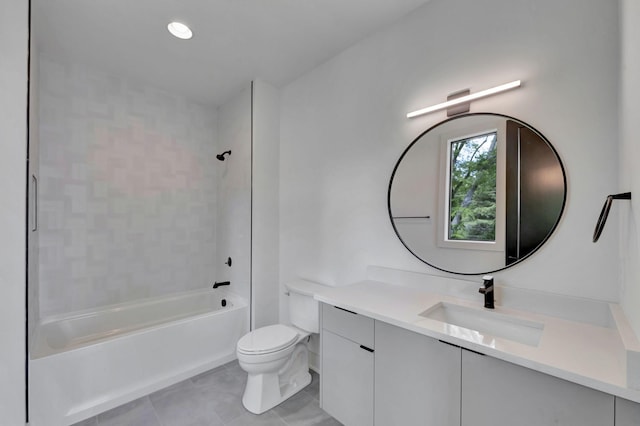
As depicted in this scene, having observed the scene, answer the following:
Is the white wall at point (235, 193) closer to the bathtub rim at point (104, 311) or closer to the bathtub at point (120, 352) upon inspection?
the bathtub rim at point (104, 311)

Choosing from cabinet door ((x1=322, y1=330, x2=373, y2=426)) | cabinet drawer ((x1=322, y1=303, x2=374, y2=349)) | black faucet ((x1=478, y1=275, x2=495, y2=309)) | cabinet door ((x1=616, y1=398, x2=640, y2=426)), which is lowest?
cabinet door ((x1=322, y1=330, x2=373, y2=426))

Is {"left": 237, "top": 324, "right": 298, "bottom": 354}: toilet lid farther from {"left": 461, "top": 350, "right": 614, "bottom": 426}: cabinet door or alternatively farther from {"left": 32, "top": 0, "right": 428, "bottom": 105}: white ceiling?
{"left": 32, "top": 0, "right": 428, "bottom": 105}: white ceiling

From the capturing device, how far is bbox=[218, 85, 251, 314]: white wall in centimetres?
281

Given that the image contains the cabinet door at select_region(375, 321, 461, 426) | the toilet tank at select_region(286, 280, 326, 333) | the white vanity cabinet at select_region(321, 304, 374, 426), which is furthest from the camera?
the toilet tank at select_region(286, 280, 326, 333)

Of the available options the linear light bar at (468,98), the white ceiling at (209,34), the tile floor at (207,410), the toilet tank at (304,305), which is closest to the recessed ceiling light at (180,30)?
the white ceiling at (209,34)

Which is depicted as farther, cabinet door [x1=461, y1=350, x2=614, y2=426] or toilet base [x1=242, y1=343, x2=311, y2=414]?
toilet base [x1=242, y1=343, x2=311, y2=414]

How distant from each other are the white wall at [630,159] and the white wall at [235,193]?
8.24 feet

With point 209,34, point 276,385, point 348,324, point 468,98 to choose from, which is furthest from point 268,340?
point 209,34

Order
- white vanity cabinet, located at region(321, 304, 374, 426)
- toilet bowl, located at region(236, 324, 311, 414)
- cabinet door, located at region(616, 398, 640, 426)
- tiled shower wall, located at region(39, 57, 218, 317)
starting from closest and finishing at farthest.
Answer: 1. cabinet door, located at region(616, 398, 640, 426)
2. white vanity cabinet, located at region(321, 304, 374, 426)
3. toilet bowl, located at region(236, 324, 311, 414)
4. tiled shower wall, located at region(39, 57, 218, 317)

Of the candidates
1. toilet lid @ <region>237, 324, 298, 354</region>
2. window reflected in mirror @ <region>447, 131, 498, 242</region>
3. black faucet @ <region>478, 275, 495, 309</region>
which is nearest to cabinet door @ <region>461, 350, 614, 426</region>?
black faucet @ <region>478, 275, 495, 309</region>

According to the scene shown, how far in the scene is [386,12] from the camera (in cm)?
187

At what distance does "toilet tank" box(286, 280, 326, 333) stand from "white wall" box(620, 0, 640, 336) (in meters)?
1.71

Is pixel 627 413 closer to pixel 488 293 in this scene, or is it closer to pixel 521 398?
pixel 521 398

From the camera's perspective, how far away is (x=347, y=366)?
161cm
